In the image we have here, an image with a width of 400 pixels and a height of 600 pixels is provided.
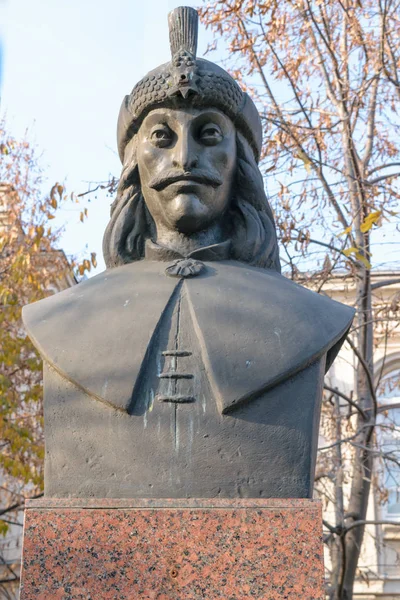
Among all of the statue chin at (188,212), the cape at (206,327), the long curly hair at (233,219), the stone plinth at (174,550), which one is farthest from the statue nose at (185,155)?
the stone plinth at (174,550)

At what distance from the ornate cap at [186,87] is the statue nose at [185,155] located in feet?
0.53

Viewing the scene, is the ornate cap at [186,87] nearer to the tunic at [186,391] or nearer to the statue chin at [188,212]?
the statue chin at [188,212]

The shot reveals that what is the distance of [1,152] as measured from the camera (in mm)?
10555

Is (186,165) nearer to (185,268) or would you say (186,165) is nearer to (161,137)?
(161,137)

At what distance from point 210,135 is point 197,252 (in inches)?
16.6

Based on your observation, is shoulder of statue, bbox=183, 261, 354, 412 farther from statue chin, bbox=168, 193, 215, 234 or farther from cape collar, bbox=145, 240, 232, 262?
statue chin, bbox=168, 193, 215, 234

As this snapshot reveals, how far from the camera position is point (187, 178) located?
10.6 feet

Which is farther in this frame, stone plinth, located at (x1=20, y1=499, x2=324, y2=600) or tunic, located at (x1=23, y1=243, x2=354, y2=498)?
tunic, located at (x1=23, y1=243, x2=354, y2=498)

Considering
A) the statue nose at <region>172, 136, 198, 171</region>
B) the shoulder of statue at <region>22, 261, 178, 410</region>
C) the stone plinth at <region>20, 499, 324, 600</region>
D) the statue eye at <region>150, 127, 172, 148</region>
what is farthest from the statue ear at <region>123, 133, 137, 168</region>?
the stone plinth at <region>20, 499, 324, 600</region>

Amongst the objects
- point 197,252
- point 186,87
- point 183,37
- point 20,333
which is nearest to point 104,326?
point 197,252

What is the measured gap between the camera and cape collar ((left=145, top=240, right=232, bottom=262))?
10.7ft

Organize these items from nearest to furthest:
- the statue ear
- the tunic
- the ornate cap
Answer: the tunic < the ornate cap < the statue ear

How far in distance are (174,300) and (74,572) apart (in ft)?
3.08

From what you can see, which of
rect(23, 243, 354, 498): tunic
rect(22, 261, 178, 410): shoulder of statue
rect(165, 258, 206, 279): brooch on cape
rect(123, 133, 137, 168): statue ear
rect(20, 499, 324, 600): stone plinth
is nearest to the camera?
rect(20, 499, 324, 600): stone plinth
